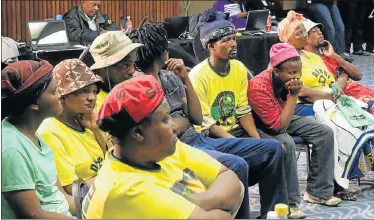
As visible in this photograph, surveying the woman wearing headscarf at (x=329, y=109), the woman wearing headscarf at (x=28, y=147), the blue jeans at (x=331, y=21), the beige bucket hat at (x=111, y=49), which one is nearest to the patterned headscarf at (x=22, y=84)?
the woman wearing headscarf at (x=28, y=147)

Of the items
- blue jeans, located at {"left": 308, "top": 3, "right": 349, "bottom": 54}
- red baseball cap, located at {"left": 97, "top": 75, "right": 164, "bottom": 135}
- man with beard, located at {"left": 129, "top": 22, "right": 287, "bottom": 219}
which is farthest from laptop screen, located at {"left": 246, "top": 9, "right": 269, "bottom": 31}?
red baseball cap, located at {"left": 97, "top": 75, "right": 164, "bottom": 135}

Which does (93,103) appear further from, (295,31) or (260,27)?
Answer: (260,27)

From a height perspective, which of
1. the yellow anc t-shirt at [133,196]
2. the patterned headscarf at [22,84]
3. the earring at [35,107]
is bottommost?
the yellow anc t-shirt at [133,196]

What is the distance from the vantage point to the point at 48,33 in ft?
20.4

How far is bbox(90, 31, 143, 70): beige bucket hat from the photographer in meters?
3.13

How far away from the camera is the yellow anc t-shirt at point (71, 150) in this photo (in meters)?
2.54

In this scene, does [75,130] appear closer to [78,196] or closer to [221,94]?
[78,196]

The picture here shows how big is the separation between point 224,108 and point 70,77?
116 centimetres

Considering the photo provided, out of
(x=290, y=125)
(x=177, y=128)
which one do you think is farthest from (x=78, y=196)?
(x=290, y=125)

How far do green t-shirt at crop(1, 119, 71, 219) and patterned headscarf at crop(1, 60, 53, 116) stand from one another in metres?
0.07

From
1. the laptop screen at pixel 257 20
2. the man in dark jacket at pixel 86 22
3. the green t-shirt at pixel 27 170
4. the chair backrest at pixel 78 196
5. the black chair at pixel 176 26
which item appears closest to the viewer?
the green t-shirt at pixel 27 170

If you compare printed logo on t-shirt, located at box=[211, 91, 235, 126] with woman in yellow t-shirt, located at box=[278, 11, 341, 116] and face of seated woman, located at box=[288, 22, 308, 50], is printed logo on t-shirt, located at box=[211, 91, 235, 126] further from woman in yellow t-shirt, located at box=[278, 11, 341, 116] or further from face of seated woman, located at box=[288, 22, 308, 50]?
face of seated woman, located at box=[288, 22, 308, 50]

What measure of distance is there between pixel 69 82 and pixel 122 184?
102 cm

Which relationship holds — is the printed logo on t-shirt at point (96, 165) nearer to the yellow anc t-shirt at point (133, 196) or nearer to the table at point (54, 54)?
the yellow anc t-shirt at point (133, 196)
